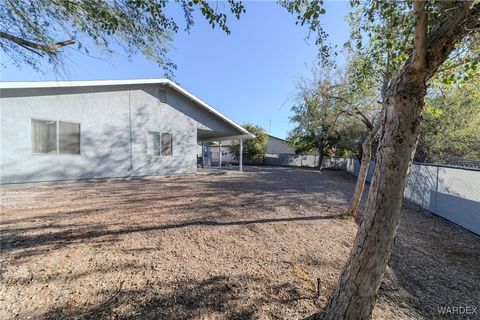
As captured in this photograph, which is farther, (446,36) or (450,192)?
(450,192)

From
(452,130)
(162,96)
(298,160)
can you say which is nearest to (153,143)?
(162,96)

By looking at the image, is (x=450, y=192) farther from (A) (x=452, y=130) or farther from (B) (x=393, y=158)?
(A) (x=452, y=130)

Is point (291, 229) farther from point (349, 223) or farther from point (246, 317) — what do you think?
point (246, 317)

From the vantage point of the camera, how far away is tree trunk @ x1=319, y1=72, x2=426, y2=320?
183 cm

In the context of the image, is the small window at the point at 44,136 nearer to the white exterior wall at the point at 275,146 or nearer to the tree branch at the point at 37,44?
the tree branch at the point at 37,44

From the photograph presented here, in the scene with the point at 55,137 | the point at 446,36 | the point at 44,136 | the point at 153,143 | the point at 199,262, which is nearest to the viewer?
the point at 446,36

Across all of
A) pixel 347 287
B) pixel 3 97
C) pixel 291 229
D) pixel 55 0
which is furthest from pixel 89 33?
pixel 347 287

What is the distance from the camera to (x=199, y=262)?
3.11 m

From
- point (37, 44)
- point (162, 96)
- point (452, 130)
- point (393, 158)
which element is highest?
point (162, 96)

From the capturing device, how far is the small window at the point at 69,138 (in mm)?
8688

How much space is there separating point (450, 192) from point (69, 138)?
1314cm

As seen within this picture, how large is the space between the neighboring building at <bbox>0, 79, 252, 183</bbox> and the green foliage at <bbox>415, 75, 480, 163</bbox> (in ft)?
39.4

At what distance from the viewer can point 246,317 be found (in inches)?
84.8

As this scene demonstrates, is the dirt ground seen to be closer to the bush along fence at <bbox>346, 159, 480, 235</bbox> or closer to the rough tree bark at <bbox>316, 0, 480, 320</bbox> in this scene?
the bush along fence at <bbox>346, 159, 480, 235</bbox>
